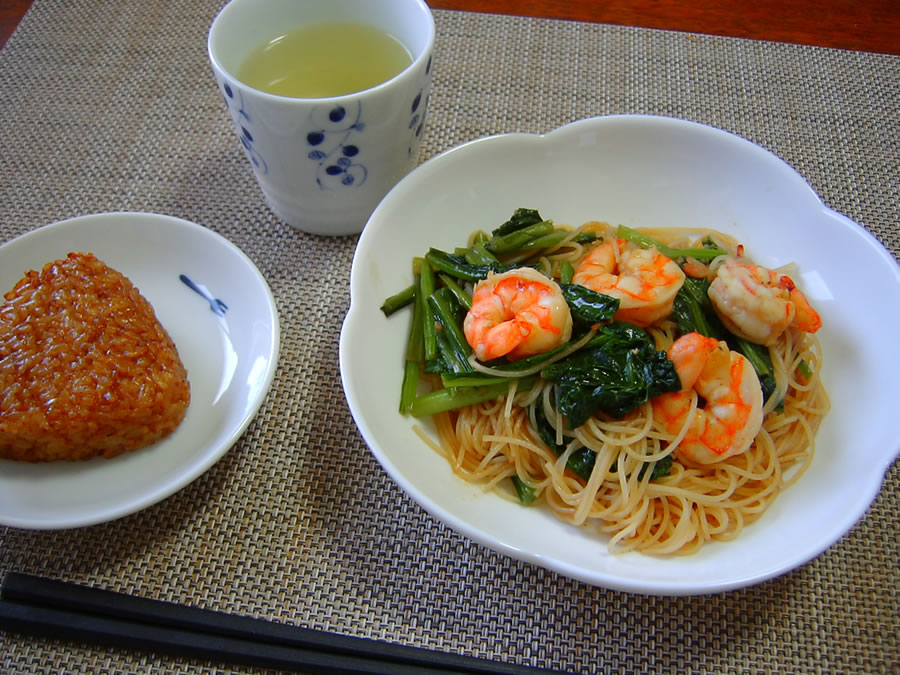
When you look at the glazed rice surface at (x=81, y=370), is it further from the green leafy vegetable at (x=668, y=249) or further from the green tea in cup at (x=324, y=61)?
the green leafy vegetable at (x=668, y=249)

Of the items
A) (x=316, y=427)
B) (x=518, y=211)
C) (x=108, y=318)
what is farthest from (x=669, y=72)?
(x=108, y=318)

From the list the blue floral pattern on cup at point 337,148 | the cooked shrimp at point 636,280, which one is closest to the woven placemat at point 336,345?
the blue floral pattern on cup at point 337,148

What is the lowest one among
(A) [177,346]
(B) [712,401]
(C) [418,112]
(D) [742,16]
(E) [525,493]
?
(A) [177,346]

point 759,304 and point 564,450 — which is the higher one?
point 759,304

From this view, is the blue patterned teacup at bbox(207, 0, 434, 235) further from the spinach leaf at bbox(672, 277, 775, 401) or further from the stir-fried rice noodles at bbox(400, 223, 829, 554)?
the spinach leaf at bbox(672, 277, 775, 401)

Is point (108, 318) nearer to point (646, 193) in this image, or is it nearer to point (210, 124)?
point (210, 124)

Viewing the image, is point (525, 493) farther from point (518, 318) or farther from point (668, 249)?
point (668, 249)

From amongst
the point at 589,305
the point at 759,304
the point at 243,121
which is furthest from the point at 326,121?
the point at 759,304
